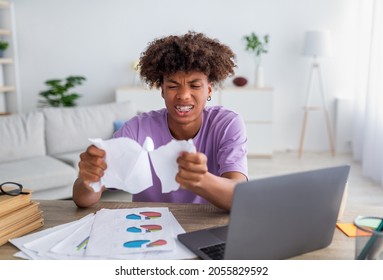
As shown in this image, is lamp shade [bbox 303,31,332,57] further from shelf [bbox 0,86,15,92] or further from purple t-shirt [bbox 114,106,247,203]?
purple t-shirt [bbox 114,106,247,203]

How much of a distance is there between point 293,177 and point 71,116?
319 centimetres

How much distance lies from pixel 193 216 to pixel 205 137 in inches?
15.5

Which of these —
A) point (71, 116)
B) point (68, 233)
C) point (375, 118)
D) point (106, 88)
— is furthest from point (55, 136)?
point (375, 118)

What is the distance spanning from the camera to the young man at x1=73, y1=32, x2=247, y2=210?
1453 millimetres

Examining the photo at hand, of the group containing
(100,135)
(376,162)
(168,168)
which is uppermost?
(168,168)

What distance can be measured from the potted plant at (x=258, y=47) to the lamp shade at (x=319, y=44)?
1.74ft

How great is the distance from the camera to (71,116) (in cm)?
383

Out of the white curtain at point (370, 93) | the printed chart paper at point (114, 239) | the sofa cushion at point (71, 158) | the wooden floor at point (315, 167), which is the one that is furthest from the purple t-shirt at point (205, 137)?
the white curtain at point (370, 93)

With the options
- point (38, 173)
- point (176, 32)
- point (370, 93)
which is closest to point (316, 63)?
point (370, 93)

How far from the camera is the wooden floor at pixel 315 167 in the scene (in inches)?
146

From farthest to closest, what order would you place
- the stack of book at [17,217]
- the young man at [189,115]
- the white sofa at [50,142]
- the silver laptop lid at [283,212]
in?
1. the white sofa at [50,142]
2. the young man at [189,115]
3. the stack of book at [17,217]
4. the silver laptop lid at [283,212]

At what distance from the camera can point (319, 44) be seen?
16.6 ft

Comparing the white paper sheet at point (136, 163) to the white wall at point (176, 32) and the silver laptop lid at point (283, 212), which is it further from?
the white wall at point (176, 32)

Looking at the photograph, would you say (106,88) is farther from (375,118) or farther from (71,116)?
(375,118)
